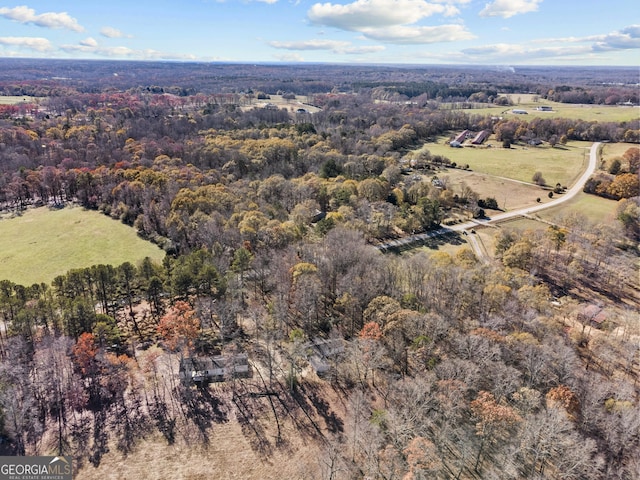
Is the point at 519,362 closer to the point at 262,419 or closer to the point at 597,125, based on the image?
the point at 262,419

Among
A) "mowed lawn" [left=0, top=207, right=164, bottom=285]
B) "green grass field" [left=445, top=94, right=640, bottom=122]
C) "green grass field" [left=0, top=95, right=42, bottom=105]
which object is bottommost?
"mowed lawn" [left=0, top=207, right=164, bottom=285]

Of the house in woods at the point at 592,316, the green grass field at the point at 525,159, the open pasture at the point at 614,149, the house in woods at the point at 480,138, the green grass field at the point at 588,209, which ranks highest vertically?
the house in woods at the point at 480,138

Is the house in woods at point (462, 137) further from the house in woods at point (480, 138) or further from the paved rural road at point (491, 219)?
the paved rural road at point (491, 219)

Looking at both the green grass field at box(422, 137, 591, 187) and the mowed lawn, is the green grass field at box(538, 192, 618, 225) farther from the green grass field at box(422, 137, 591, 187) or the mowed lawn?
the mowed lawn

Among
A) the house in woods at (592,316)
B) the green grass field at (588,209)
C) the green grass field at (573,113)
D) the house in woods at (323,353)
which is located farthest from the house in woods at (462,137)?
the house in woods at (323,353)

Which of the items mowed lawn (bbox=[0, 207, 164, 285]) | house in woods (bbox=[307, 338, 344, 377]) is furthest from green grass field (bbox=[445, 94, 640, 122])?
mowed lawn (bbox=[0, 207, 164, 285])

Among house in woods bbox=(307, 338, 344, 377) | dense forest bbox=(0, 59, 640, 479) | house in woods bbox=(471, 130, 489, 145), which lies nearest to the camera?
dense forest bbox=(0, 59, 640, 479)
